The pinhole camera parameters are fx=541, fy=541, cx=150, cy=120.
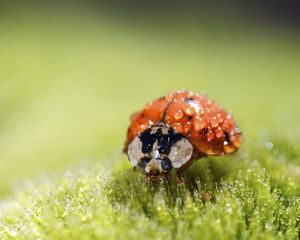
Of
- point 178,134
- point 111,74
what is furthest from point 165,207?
point 111,74

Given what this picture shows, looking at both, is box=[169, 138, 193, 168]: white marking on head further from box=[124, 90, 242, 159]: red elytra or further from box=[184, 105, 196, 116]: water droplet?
box=[184, 105, 196, 116]: water droplet

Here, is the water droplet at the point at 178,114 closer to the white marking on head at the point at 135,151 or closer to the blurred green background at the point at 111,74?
the white marking on head at the point at 135,151

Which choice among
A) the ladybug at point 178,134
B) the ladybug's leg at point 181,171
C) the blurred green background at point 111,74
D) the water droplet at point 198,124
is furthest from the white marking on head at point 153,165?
the blurred green background at point 111,74

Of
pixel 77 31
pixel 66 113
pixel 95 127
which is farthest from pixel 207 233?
pixel 77 31

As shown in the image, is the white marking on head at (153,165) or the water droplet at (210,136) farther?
the water droplet at (210,136)

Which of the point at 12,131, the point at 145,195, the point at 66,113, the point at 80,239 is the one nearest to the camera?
the point at 80,239

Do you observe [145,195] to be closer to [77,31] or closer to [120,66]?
[120,66]

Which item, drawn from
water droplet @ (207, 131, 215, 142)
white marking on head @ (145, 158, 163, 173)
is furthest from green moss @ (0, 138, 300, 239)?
water droplet @ (207, 131, 215, 142)

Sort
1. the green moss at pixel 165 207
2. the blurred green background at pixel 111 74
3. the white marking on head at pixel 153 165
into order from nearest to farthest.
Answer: the green moss at pixel 165 207 < the white marking on head at pixel 153 165 < the blurred green background at pixel 111 74
